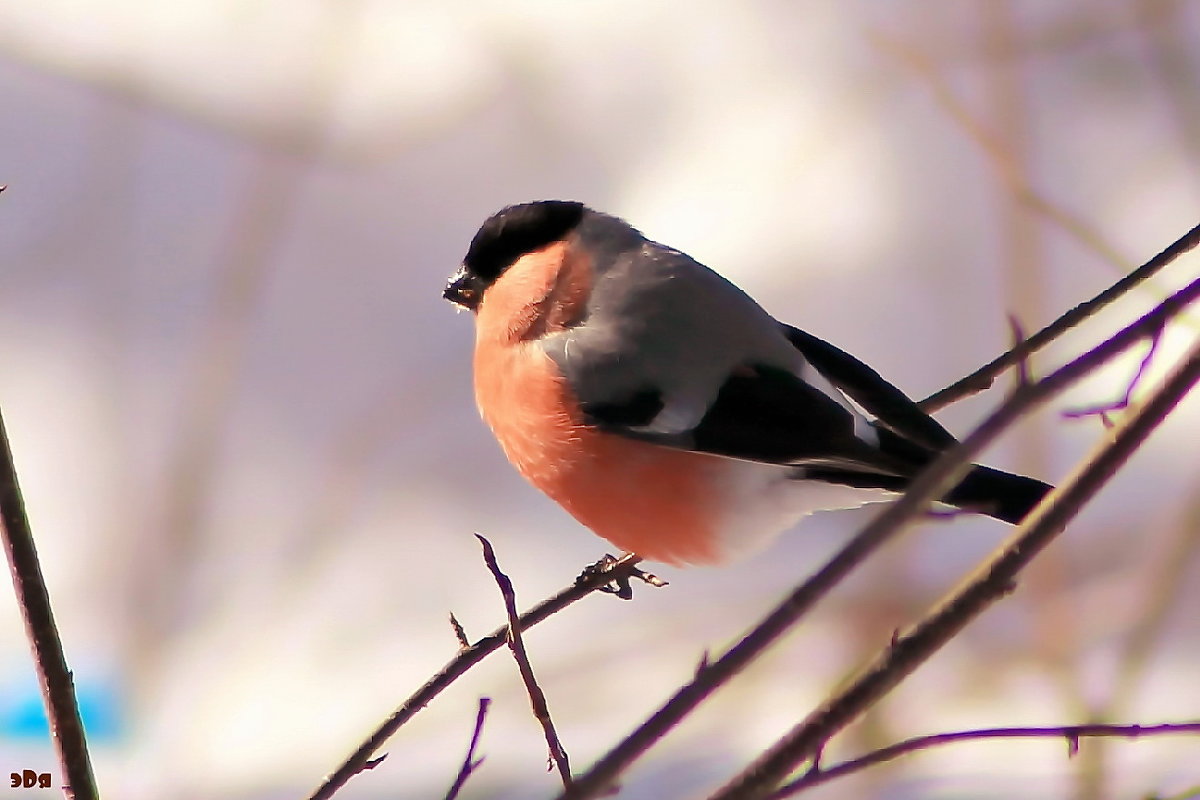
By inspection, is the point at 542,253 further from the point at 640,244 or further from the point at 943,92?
the point at 943,92

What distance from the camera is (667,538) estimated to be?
28.5 inches

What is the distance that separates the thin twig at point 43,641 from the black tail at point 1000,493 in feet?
1.42

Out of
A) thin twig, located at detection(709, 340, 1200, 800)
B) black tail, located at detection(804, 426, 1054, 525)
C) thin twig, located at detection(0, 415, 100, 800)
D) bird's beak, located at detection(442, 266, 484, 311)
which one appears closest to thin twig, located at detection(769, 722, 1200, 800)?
thin twig, located at detection(709, 340, 1200, 800)

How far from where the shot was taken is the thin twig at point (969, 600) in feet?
1.13

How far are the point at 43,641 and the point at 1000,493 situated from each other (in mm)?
453

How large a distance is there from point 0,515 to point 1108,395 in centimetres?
104

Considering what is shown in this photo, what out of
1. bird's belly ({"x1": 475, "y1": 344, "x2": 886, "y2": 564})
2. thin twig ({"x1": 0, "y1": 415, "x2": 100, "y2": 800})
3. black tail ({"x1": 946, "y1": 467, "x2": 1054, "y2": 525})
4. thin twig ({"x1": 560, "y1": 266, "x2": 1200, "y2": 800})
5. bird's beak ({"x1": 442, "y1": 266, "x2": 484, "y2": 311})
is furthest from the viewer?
bird's beak ({"x1": 442, "y1": 266, "x2": 484, "y2": 311})

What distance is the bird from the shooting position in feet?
2.15

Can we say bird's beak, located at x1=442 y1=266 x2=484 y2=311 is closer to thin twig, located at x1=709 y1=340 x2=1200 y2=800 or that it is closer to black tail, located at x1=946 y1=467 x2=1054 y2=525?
black tail, located at x1=946 y1=467 x2=1054 y2=525

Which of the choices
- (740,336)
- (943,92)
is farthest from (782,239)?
(740,336)

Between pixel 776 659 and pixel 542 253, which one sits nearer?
pixel 542 253

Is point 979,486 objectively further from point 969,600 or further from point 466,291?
point 466,291

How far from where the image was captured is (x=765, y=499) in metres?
0.72

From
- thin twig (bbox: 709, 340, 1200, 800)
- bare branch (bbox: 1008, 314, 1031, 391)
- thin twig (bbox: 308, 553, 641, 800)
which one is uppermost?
thin twig (bbox: 308, 553, 641, 800)
